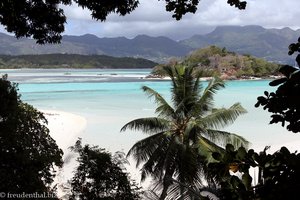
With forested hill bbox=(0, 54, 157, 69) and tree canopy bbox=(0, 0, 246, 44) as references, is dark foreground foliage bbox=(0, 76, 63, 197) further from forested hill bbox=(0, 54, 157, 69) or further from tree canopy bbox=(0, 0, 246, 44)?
forested hill bbox=(0, 54, 157, 69)

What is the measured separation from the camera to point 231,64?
68750 millimetres

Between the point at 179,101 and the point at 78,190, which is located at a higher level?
the point at 179,101

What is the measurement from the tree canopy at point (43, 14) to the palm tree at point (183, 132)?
4.88 metres

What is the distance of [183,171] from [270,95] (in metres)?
6.95

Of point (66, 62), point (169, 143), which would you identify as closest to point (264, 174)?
point (169, 143)

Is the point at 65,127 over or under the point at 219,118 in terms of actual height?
under

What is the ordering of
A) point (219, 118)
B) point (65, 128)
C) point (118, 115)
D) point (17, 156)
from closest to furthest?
point (17, 156)
point (219, 118)
point (65, 128)
point (118, 115)

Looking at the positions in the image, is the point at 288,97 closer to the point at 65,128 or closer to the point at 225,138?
the point at 225,138

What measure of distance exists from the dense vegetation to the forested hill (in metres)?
69.4

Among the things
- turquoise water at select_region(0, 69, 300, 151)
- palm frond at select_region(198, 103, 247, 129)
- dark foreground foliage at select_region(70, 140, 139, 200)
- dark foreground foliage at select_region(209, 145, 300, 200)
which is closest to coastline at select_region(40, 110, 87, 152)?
turquoise water at select_region(0, 69, 300, 151)

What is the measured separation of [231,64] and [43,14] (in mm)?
66834

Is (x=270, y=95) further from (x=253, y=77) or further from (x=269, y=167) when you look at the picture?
(x=253, y=77)

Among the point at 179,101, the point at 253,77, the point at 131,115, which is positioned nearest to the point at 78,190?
the point at 179,101

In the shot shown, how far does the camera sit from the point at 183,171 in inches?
323
